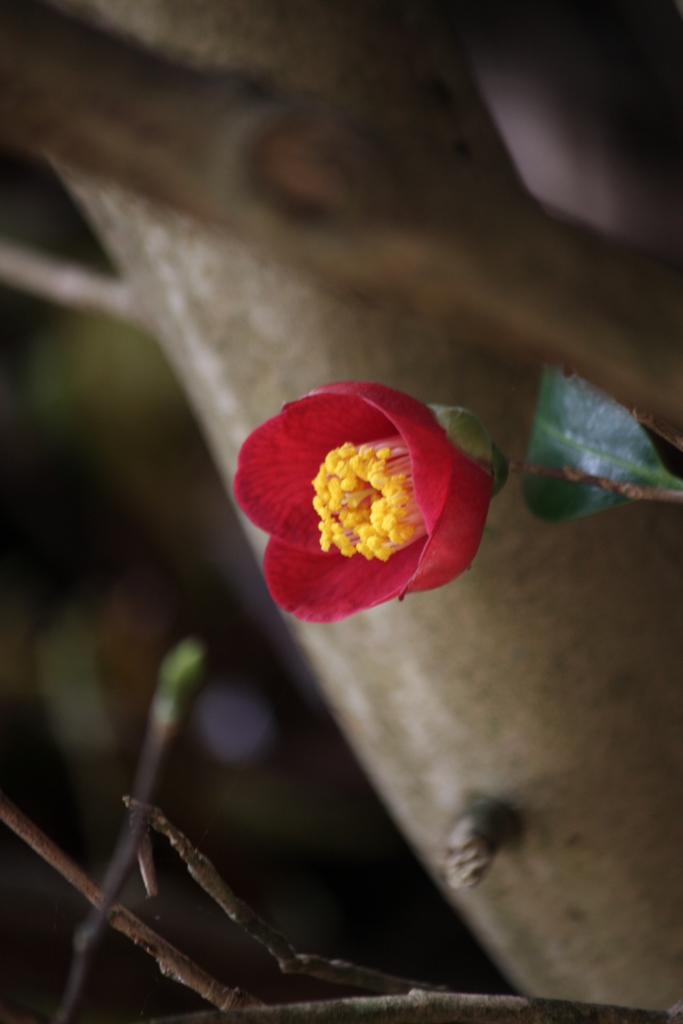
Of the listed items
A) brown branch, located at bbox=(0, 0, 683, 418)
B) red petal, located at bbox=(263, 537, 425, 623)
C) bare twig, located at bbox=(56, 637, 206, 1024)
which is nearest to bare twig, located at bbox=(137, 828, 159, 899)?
bare twig, located at bbox=(56, 637, 206, 1024)

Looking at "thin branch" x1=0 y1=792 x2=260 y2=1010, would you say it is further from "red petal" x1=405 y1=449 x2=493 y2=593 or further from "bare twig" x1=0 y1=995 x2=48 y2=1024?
"red petal" x1=405 y1=449 x2=493 y2=593

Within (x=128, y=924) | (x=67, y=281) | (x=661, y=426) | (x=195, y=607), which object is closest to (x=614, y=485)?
(x=661, y=426)

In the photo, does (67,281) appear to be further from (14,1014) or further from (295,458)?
(14,1014)

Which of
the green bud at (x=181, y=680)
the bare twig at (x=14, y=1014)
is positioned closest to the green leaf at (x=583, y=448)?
the green bud at (x=181, y=680)

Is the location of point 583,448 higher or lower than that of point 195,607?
higher

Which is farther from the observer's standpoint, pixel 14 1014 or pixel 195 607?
pixel 195 607

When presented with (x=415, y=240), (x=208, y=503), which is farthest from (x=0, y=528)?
(x=415, y=240)

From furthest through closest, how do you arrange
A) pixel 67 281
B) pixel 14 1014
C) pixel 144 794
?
pixel 67 281 → pixel 144 794 → pixel 14 1014
